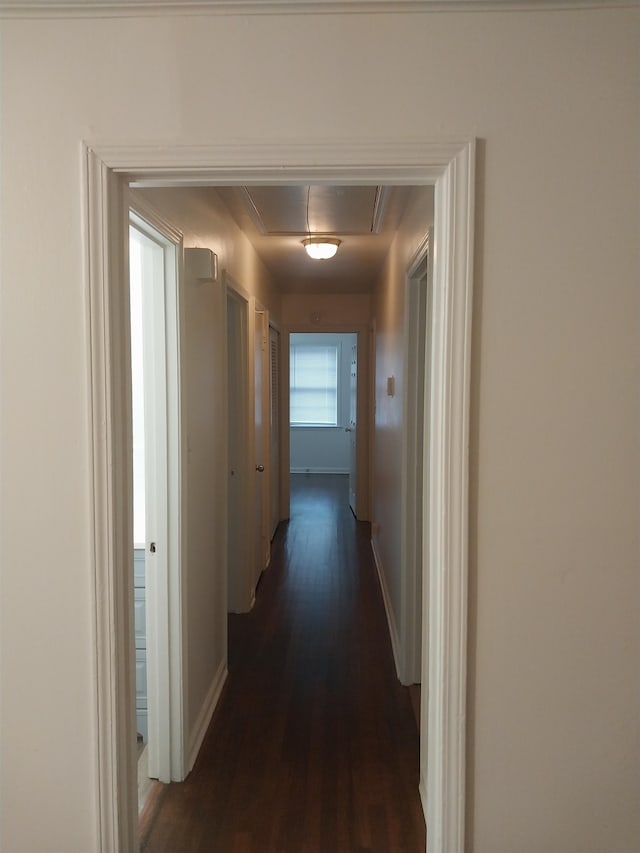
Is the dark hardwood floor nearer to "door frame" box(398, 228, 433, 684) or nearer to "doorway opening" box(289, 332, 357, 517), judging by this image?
"door frame" box(398, 228, 433, 684)

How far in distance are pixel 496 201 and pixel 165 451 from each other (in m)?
1.46

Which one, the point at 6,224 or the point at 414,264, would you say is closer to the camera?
the point at 6,224

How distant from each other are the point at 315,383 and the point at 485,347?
A: 8.29m

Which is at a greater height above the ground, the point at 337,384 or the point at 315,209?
the point at 315,209

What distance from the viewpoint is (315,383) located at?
387 inches

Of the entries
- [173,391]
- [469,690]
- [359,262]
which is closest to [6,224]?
[173,391]

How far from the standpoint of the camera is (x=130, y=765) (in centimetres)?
173

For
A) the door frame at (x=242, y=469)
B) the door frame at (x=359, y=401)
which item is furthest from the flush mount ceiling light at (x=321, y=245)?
the door frame at (x=359, y=401)

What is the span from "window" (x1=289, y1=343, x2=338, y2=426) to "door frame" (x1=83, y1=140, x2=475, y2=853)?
813cm

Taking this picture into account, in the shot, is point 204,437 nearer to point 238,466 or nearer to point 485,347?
point 238,466

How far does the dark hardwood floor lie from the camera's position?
7.21 ft

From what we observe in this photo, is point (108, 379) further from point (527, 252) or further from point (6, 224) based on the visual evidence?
point (527, 252)

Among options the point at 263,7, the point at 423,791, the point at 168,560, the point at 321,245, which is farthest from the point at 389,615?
the point at 263,7

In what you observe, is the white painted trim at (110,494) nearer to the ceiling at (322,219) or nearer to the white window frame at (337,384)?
the ceiling at (322,219)
